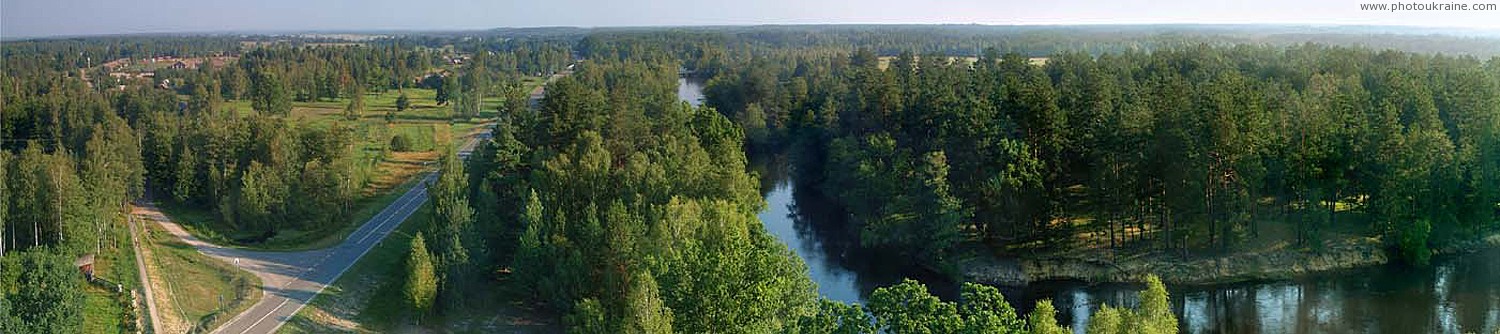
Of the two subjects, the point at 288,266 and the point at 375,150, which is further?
the point at 375,150

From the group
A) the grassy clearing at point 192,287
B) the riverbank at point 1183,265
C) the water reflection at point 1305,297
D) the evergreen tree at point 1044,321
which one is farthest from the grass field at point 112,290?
the riverbank at point 1183,265

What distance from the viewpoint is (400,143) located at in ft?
188

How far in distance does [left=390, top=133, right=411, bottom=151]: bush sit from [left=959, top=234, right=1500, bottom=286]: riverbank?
3393cm

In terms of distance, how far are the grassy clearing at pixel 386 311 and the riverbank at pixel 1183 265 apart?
47.7ft

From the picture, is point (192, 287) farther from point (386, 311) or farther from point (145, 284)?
point (386, 311)

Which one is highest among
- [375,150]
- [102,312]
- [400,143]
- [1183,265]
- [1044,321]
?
[400,143]

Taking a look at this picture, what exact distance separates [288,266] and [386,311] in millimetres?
4957

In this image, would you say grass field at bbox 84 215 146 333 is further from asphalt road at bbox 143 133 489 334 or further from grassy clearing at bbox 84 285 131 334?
asphalt road at bbox 143 133 489 334

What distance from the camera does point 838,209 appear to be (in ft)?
153

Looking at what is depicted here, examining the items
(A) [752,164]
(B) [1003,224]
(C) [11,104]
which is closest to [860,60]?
(A) [752,164]

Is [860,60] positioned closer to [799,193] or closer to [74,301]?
[799,193]

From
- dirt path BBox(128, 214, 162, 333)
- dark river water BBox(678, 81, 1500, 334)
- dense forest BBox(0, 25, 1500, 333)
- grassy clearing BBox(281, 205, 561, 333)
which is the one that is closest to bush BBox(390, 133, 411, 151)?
dense forest BBox(0, 25, 1500, 333)

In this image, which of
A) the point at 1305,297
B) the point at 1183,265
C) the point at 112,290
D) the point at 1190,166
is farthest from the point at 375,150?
the point at 1305,297

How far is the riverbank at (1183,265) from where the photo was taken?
3378 centimetres
